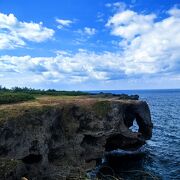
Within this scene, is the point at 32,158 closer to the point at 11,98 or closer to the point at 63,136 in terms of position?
the point at 63,136

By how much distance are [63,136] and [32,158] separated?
5670 millimetres

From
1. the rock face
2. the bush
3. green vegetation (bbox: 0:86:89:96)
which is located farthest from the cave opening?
green vegetation (bbox: 0:86:89:96)

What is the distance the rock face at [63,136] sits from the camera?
4000 cm

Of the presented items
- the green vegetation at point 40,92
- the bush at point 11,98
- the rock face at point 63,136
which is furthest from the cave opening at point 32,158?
the green vegetation at point 40,92

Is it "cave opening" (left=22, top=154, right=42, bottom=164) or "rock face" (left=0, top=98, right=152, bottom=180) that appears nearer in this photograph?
"rock face" (left=0, top=98, right=152, bottom=180)

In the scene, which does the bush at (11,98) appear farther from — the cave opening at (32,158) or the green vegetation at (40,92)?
the green vegetation at (40,92)

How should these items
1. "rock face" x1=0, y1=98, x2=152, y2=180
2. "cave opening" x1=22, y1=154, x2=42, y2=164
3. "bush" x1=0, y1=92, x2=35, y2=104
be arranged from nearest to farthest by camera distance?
1. "rock face" x1=0, y1=98, x2=152, y2=180
2. "cave opening" x1=22, y1=154, x2=42, y2=164
3. "bush" x1=0, y1=92, x2=35, y2=104

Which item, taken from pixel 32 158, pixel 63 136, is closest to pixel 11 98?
pixel 63 136

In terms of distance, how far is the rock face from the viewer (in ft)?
131

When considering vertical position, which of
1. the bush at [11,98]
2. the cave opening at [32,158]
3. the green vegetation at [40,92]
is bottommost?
the cave opening at [32,158]

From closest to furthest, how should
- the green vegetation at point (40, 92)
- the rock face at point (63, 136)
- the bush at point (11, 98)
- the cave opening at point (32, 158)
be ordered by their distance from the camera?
the rock face at point (63, 136) → the cave opening at point (32, 158) → the bush at point (11, 98) → the green vegetation at point (40, 92)

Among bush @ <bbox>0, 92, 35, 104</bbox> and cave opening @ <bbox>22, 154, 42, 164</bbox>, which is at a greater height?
bush @ <bbox>0, 92, 35, 104</bbox>

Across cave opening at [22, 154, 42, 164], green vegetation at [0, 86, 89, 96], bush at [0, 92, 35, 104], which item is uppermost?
green vegetation at [0, 86, 89, 96]

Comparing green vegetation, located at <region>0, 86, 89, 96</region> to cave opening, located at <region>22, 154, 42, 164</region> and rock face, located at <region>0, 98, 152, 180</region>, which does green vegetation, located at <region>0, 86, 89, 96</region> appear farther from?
cave opening, located at <region>22, 154, 42, 164</region>
